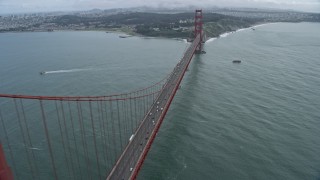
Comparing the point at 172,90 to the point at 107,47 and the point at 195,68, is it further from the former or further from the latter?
the point at 107,47

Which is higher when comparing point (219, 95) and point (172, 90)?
point (172, 90)

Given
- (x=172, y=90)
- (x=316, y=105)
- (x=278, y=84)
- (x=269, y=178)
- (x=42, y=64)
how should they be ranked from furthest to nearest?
(x=42, y=64) → (x=278, y=84) → (x=316, y=105) → (x=172, y=90) → (x=269, y=178)

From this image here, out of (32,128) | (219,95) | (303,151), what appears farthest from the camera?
(219,95)

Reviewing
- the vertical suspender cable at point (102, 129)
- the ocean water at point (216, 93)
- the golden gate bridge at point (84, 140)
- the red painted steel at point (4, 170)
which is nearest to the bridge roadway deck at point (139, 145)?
the golden gate bridge at point (84, 140)

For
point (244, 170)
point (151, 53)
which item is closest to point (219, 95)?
point (244, 170)

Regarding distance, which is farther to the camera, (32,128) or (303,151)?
(32,128)

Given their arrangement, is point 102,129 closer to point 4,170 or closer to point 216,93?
point 216,93

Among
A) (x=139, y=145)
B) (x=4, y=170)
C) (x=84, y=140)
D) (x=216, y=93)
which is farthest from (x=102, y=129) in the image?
(x=4, y=170)
